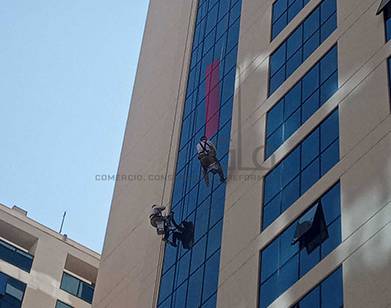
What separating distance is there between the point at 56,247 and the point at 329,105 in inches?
1149

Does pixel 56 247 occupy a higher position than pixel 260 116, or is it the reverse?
pixel 56 247

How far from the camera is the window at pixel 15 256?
5431cm

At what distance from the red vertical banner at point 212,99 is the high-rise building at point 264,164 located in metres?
0.08

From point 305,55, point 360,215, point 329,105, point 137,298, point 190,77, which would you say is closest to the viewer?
point 360,215

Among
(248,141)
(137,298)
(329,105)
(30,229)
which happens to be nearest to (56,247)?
(30,229)

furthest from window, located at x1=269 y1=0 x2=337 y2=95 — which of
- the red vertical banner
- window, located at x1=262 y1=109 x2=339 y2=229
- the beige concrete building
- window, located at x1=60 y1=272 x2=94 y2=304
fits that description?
window, located at x1=60 y1=272 x2=94 y2=304

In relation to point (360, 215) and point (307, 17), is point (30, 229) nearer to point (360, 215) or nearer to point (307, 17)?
point (307, 17)

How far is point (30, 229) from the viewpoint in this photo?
55.7 meters

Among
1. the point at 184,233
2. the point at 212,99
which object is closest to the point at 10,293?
the point at 212,99

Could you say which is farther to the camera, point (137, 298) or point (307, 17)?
point (137, 298)

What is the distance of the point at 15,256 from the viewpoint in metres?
54.8

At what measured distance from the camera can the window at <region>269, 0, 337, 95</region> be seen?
3344cm

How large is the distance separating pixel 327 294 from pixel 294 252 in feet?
9.65

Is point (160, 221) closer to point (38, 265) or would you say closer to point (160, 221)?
point (160, 221)
